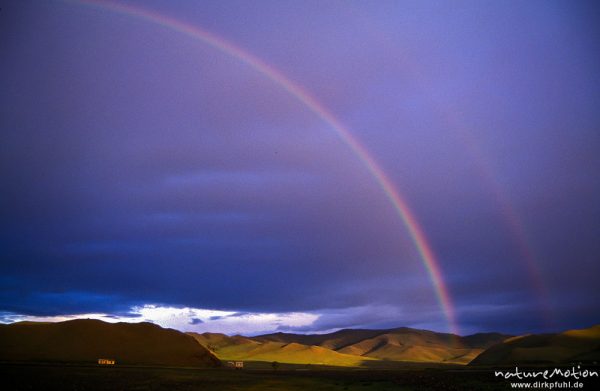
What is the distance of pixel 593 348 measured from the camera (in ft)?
599

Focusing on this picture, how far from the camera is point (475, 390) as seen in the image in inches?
2574

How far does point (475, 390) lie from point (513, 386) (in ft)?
Result: 17.8

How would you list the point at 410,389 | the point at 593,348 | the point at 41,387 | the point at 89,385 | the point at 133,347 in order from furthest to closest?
the point at 593,348
the point at 133,347
the point at 410,389
the point at 89,385
the point at 41,387

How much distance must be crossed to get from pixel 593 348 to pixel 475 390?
147 m

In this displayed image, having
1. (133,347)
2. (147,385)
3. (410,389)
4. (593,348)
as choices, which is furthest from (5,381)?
(593,348)

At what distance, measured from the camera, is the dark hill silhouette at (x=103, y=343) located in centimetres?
14450

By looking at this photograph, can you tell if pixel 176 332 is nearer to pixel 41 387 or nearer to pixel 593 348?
pixel 41 387

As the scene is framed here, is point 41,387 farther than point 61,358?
No

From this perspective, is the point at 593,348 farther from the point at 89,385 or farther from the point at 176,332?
the point at 89,385

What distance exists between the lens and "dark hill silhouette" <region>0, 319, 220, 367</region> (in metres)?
144

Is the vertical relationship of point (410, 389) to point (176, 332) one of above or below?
below

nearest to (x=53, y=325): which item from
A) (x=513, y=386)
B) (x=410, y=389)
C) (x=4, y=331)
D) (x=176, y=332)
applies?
(x=4, y=331)

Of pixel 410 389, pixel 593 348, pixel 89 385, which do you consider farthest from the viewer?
pixel 593 348

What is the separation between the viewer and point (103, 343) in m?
151
